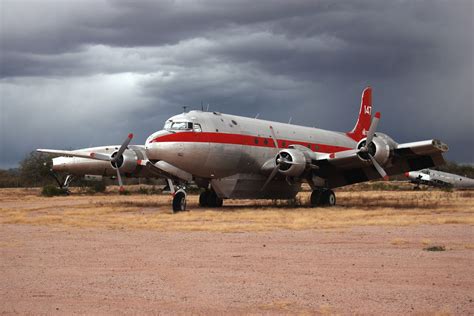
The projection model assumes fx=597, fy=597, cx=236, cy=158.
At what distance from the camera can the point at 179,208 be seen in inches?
932

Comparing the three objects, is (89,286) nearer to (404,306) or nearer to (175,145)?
(404,306)

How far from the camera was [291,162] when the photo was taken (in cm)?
2561

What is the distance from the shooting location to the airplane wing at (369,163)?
83.1ft

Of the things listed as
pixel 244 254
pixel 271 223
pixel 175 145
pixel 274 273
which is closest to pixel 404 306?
pixel 274 273

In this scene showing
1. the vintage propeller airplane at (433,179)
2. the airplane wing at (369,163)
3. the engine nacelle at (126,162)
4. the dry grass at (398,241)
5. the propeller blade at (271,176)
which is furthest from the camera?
the vintage propeller airplane at (433,179)

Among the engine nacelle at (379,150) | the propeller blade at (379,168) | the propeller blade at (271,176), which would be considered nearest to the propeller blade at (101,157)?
the propeller blade at (271,176)

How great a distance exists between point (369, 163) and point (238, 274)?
17382 millimetres

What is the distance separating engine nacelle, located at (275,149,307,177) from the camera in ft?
84.1

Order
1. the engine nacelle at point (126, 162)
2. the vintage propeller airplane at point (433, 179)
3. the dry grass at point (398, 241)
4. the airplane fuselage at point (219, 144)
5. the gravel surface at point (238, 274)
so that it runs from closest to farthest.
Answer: the gravel surface at point (238, 274) < the dry grass at point (398, 241) < the airplane fuselage at point (219, 144) < the engine nacelle at point (126, 162) < the vintage propeller airplane at point (433, 179)

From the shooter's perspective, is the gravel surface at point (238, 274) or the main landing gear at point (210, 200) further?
the main landing gear at point (210, 200)

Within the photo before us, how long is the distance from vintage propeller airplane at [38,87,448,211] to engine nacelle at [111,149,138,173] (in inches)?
1.9

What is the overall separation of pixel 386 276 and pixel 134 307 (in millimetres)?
3794

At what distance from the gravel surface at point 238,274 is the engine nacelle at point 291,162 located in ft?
37.1

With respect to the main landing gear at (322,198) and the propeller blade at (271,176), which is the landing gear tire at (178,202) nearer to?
the propeller blade at (271,176)
